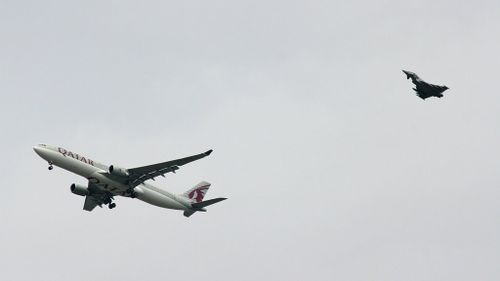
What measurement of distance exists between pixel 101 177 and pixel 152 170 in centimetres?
521

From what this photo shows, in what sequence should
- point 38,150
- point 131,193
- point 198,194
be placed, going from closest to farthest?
point 38,150, point 131,193, point 198,194

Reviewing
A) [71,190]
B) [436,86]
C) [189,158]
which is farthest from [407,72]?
[71,190]

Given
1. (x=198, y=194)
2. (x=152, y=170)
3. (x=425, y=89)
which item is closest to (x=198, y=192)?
(x=198, y=194)

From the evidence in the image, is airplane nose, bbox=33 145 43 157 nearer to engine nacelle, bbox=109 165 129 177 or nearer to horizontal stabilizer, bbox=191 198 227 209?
engine nacelle, bbox=109 165 129 177

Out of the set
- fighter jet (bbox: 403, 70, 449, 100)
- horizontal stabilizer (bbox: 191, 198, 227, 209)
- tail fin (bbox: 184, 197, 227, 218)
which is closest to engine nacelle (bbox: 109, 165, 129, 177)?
horizontal stabilizer (bbox: 191, 198, 227, 209)

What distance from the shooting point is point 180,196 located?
11194 cm

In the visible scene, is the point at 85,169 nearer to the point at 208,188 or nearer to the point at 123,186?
the point at 123,186

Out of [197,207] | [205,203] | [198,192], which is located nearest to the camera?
[205,203]

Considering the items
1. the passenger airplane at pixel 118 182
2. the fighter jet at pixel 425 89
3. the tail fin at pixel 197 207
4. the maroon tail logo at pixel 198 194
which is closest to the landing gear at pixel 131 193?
the passenger airplane at pixel 118 182

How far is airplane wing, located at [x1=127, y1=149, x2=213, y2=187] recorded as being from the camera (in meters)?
100

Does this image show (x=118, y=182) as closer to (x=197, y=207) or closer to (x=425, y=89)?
(x=197, y=207)

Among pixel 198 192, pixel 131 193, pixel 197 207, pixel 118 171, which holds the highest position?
pixel 198 192

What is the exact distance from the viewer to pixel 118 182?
104 meters

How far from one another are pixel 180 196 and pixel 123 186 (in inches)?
377
